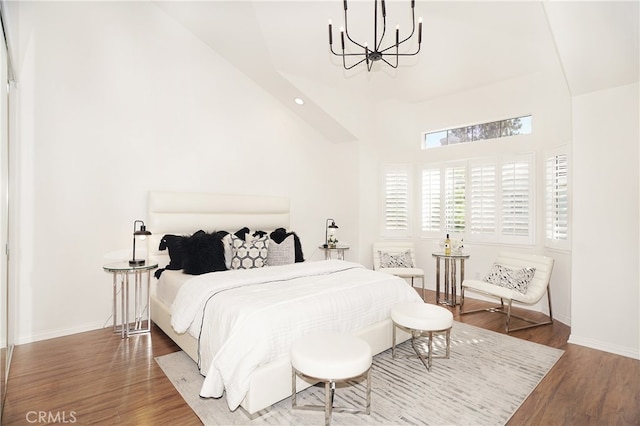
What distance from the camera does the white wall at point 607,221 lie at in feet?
10.3

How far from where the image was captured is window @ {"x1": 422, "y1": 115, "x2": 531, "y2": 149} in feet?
15.8

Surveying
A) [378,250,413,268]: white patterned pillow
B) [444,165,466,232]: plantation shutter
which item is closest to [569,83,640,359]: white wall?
[444,165,466,232]: plantation shutter

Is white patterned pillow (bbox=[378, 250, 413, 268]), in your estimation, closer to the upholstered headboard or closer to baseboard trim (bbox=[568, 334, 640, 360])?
the upholstered headboard

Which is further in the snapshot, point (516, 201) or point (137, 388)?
point (516, 201)

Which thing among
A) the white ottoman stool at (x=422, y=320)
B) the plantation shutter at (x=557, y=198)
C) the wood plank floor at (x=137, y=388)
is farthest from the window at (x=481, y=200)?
the white ottoman stool at (x=422, y=320)

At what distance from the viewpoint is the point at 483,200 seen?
5125 mm

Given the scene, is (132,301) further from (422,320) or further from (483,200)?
(483,200)

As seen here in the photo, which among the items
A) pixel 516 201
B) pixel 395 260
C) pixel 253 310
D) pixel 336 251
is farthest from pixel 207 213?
pixel 516 201

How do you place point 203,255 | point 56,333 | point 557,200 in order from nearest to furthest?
point 56,333, point 203,255, point 557,200

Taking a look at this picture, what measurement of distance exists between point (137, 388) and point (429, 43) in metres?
4.68

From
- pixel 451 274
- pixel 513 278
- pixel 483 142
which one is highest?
pixel 483 142

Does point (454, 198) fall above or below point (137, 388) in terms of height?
above

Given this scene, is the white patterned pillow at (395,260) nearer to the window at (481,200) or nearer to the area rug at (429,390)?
the window at (481,200)

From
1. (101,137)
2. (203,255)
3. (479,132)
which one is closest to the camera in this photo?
(203,255)
